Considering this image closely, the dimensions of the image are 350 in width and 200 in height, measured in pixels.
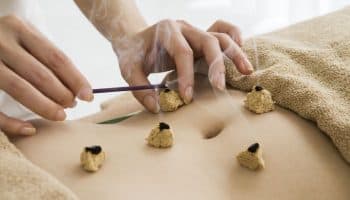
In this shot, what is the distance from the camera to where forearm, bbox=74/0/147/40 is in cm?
101

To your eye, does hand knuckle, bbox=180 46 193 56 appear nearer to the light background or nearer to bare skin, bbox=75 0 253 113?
bare skin, bbox=75 0 253 113

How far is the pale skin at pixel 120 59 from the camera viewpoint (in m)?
0.74

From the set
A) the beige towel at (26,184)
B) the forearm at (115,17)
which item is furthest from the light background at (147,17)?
the beige towel at (26,184)

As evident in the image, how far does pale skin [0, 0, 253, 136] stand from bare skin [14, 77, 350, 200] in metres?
0.04

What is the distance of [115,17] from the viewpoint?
1034 mm

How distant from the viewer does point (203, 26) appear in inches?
51.9

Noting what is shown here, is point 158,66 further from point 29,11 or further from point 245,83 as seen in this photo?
point 29,11

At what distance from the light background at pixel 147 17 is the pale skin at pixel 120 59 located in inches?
9.0

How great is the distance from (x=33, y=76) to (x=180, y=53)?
24 centimetres

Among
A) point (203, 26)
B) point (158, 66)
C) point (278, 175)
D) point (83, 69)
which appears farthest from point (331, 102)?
point (83, 69)

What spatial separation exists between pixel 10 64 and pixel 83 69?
0.71 metres

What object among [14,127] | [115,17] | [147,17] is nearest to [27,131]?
[14,127]

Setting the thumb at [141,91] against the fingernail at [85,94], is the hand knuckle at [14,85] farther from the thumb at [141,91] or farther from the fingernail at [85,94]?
the thumb at [141,91]

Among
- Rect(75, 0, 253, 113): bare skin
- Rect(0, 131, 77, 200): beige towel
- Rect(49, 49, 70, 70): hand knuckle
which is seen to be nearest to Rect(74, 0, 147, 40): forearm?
Rect(75, 0, 253, 113): bare skin
